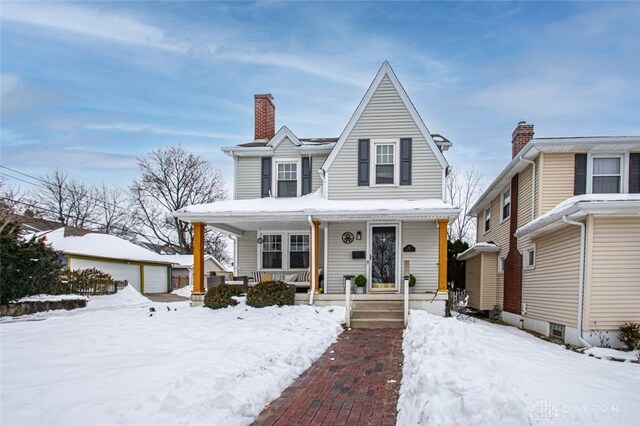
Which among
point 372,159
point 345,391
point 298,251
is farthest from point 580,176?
point 345,391

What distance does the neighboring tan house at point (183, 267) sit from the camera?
36359 millimetres

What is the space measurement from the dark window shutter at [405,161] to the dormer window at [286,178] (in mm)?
3927

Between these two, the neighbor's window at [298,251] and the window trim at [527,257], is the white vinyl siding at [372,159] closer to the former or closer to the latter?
the neighbor's window at [298,251]

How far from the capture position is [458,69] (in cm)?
1480

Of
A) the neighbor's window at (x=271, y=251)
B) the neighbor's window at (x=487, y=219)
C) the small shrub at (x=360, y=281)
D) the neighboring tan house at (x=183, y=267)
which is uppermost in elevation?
the neighbor's window at (x=487, y=219)

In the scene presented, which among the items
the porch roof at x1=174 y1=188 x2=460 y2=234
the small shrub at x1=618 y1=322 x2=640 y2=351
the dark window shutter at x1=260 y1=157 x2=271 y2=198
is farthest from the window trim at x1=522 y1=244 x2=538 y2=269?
the dark window shutter at x1=260 y1=157 x2=271 y2=198

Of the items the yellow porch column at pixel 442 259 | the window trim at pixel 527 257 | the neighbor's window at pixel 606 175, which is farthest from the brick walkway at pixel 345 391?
the neighbor's window at pixel 606 175

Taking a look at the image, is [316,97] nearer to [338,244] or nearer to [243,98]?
[243,98]

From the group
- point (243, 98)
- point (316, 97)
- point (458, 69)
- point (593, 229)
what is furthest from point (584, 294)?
point (243, 98)

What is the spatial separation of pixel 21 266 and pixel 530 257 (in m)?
16.7

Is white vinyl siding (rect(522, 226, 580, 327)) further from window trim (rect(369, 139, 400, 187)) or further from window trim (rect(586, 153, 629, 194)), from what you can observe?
window trim (rect(369, 139, 400, 187))

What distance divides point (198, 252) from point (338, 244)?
4.69 meters

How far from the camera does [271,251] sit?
643 inches

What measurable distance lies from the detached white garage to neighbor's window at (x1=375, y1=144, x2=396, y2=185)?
1782 cm
